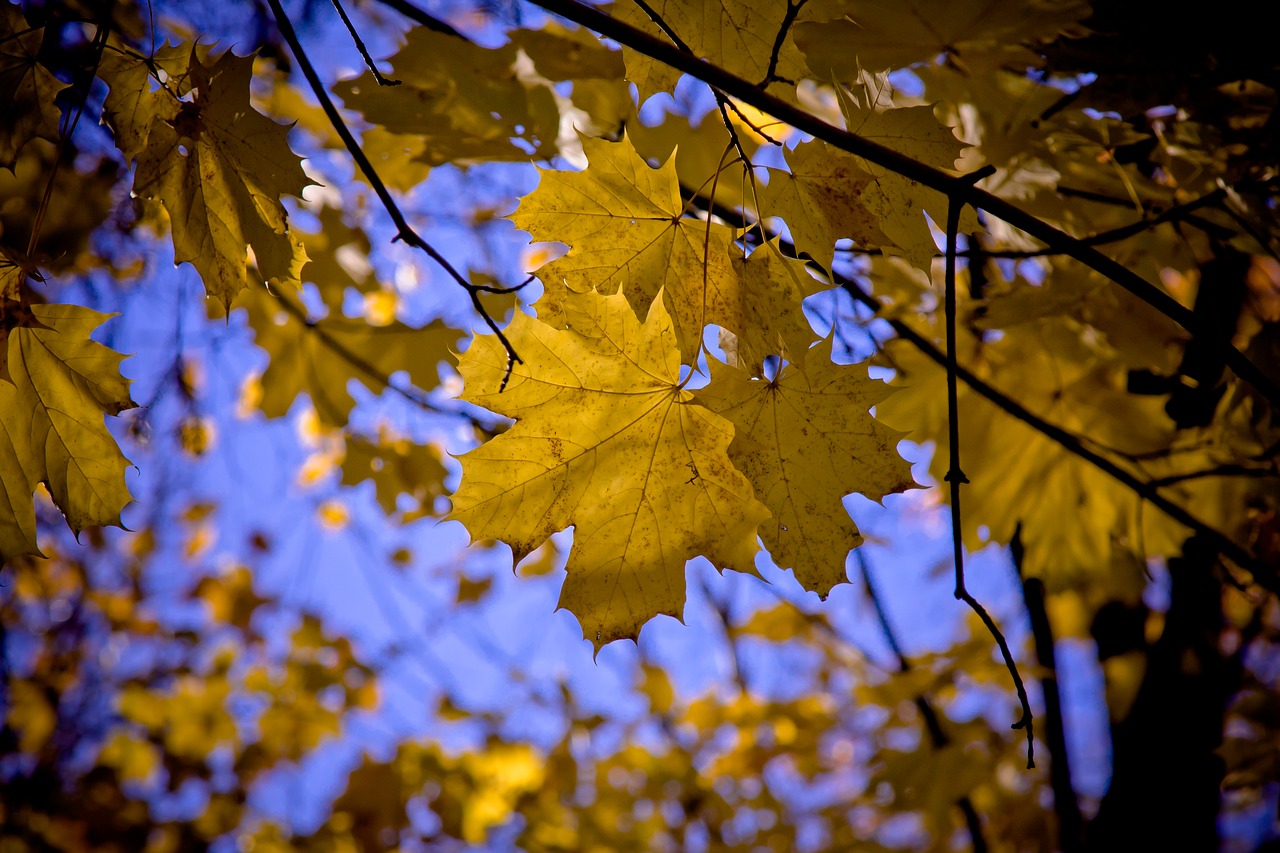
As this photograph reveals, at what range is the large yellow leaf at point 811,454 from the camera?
3.16 feet

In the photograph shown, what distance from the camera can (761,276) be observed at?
1.03 m

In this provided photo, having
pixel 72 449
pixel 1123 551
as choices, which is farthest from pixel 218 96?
pixel 1123 551

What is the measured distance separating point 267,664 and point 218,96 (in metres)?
5.40

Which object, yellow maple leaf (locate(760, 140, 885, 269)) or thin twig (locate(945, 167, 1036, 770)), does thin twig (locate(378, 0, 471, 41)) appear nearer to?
yellow maple leaf (locate(760, 140, 885, 269))

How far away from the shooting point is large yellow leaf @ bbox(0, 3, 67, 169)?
101cm

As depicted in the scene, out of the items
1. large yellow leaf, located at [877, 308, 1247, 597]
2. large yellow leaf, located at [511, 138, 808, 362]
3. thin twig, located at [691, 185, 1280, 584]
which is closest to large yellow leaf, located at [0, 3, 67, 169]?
large yellow leaf, located at [511, 138, 808, 362]

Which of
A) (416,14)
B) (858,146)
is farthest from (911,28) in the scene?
(416,14)

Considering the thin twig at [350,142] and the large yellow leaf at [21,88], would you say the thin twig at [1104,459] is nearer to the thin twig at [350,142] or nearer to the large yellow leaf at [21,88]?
the thin twig at [350,142]

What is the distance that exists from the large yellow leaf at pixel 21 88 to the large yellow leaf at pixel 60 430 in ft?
0.99

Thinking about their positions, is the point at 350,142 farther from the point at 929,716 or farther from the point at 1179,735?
the point at 1179,735

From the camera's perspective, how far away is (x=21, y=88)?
103 centimetres

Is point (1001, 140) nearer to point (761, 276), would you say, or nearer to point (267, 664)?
point (761, 276)

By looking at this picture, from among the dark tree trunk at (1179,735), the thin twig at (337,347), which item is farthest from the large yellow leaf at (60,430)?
the dark tree trunk at (1179,735)

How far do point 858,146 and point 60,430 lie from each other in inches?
44.3
